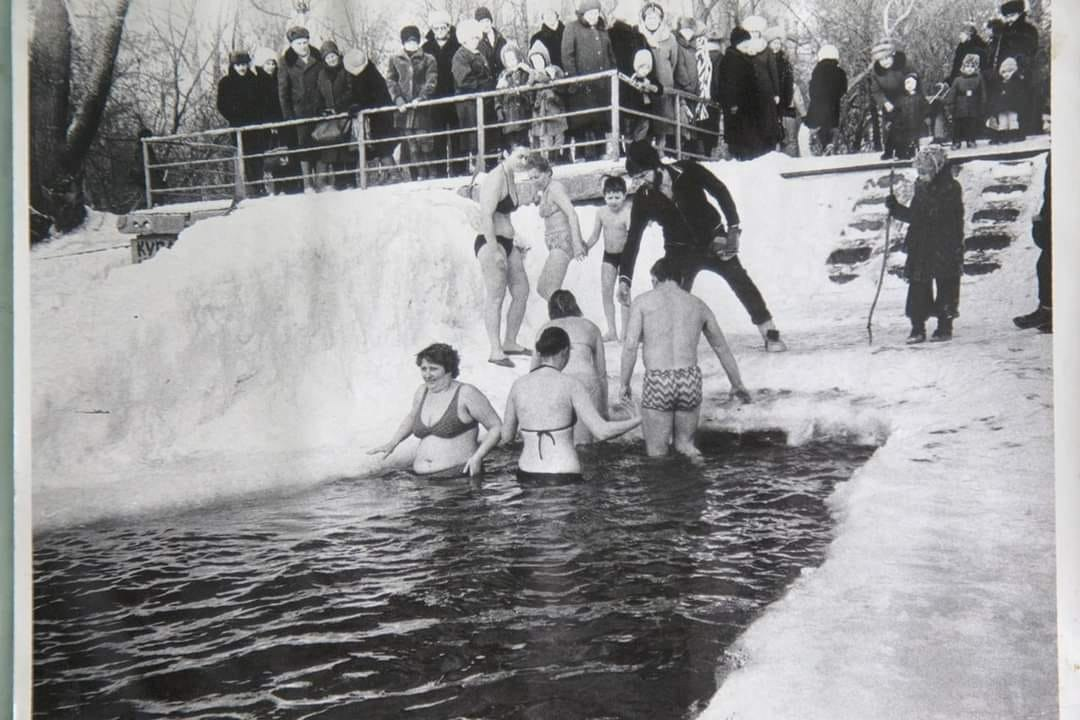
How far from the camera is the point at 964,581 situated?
2.28 metres

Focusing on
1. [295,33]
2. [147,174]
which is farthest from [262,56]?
[147,174]

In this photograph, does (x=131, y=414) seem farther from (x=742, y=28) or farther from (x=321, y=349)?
(x=742, y=28)

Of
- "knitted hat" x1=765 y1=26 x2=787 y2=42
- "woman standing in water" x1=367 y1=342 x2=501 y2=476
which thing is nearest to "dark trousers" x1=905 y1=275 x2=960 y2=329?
"knitted hat" x1=765 y1=26 x2=787 y2=42

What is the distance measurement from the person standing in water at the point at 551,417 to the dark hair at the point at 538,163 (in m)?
0.42

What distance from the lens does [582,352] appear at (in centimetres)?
272

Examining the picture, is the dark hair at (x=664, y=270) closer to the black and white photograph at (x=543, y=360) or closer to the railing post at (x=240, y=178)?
the black and white photograph at (x=543, y=360)

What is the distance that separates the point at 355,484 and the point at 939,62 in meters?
1.73

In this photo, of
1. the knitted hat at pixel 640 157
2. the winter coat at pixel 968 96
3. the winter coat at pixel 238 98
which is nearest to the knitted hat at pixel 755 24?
the knitted hat at pixel 640 157

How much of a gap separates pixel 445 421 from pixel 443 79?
927 mm

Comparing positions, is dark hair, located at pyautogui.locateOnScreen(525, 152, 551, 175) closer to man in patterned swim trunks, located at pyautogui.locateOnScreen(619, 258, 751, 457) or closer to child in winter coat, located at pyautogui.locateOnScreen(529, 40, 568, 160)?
child in winter coat, located at pyautogui.locateOnScreen(529, 40, 568, 160)

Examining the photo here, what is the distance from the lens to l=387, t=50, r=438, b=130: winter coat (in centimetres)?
290

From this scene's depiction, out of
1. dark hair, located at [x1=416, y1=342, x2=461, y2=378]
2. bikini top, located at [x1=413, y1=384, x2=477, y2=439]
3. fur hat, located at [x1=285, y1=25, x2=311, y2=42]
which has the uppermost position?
fur hat, located at [x1=285, y1=25, x2=311, y2=42]

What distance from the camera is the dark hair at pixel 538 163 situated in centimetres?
282

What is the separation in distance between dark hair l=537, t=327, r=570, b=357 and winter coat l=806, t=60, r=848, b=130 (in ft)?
2.62
